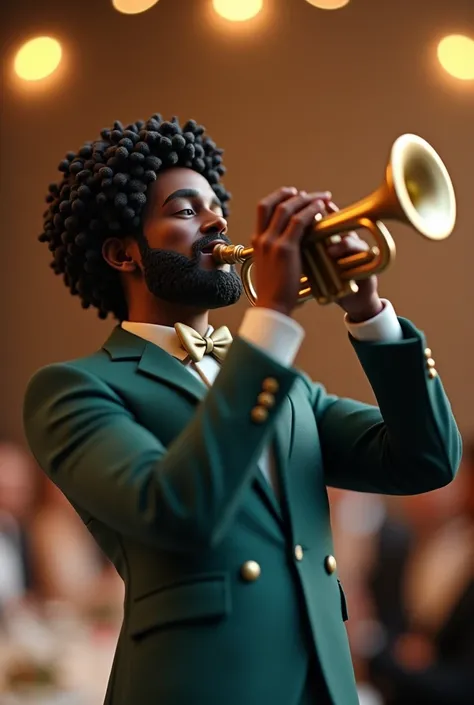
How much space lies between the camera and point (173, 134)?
133 cm

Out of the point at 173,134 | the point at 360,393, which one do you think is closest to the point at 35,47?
the point at 360,393

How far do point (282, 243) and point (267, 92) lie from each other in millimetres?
2469

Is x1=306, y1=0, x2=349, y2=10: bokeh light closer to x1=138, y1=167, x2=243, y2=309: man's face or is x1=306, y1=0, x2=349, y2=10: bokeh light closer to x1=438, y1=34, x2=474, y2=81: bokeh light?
x1=438, y1=34, x2=474, y2=81: bokeh light

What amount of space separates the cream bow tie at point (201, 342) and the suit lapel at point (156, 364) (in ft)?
0.08

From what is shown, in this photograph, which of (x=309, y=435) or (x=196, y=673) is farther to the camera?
(x=309, y=435)

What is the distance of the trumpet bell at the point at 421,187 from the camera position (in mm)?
993

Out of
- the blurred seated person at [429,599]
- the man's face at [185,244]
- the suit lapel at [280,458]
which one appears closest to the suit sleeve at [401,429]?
the suit lapel at [280,458]

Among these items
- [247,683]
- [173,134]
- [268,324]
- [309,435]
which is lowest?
[247,683]

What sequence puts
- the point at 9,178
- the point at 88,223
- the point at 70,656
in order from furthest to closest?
the point at 9,178 → the point at 70,656 → the point at 88,223

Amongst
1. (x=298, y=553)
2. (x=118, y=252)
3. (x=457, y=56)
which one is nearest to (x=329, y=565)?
(x=298, y=553)

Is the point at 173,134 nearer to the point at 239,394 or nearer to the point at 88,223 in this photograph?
the point at 88,223

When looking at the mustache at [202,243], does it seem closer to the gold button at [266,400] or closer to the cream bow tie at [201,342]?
the cream bow tie at [201,342]

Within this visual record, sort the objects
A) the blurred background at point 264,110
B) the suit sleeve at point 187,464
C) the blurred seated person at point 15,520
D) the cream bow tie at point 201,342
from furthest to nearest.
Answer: the blurred background at point 264,110 → the blurred seated person at point 15,520 → the cream bow tie at point 201,342 → the suit sleeve at point 187,464

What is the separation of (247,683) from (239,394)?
0.33 m
